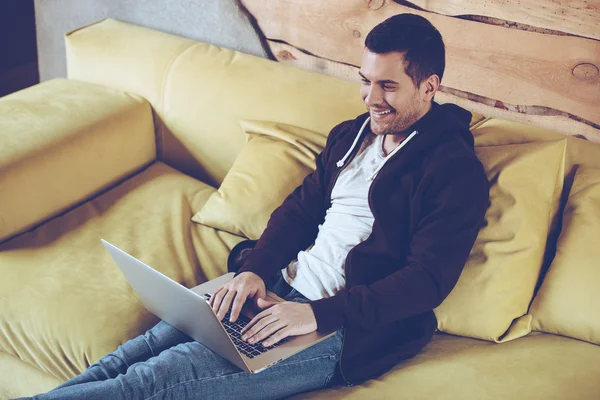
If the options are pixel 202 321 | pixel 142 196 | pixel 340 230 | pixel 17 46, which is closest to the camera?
pixel 202 321

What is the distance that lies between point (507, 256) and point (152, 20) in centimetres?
170

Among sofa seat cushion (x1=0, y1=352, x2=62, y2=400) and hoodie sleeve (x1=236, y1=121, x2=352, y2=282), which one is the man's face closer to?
hoodie sleeve (x1=236, y1=121, x2=352, y2=282)

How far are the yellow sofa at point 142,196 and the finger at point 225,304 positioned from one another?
254 millimetres

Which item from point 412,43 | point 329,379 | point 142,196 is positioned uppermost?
point 412,43

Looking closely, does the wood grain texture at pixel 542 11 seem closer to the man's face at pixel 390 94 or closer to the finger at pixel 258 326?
the man's face at pixel 390 94

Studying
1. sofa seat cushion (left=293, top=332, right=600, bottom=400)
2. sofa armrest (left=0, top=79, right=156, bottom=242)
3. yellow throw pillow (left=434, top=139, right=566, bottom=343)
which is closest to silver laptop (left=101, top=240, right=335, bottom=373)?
sofa seat cushion (left=293, top=332, right=600, bottom=400)

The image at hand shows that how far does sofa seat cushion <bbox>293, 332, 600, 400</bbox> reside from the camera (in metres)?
1.38

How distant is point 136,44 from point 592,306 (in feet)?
5.56

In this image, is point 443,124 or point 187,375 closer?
point 187,375

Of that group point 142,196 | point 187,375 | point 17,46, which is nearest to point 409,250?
point 187,375

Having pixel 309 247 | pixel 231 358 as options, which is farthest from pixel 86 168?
pixel 231 358

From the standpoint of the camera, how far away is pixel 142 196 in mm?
2113

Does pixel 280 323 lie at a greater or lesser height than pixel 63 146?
lesser

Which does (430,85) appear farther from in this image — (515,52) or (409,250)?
(515,52)
